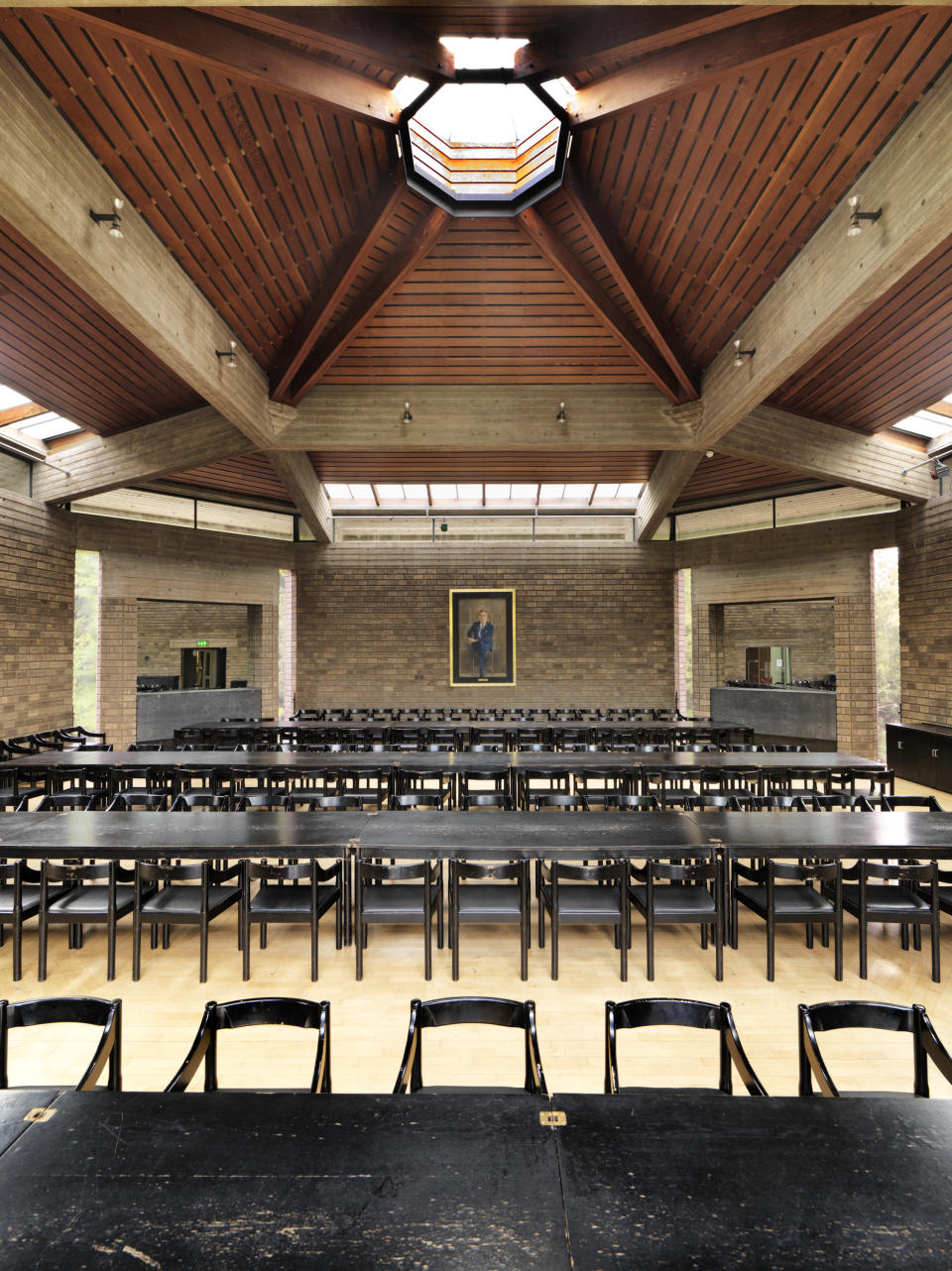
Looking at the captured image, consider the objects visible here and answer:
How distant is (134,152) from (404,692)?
1171 cm

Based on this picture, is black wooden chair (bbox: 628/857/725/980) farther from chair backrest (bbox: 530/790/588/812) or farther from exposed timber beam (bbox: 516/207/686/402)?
exposed timber beam (bbox: 516/207/686/402)

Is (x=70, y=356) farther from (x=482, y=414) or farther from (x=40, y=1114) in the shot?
(x=40, y=1114)

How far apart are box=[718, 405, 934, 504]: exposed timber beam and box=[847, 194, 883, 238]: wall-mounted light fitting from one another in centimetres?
427

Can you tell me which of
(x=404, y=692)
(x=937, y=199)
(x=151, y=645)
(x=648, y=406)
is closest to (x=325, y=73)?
(x=937, y=199)

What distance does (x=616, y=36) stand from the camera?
5031 millimetres

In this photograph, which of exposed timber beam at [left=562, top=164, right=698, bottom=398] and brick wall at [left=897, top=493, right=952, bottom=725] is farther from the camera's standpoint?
brick wall at [left=897, top=493, right=952, bottom=725]

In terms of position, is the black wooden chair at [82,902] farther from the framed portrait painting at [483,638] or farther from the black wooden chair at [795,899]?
the framed portrait painting at [483,638]

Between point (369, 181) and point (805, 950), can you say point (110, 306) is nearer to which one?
point (369, 181)

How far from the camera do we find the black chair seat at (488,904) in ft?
15.1

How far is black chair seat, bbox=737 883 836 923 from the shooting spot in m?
4.62

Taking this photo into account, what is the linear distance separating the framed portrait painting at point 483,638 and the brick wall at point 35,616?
756cm

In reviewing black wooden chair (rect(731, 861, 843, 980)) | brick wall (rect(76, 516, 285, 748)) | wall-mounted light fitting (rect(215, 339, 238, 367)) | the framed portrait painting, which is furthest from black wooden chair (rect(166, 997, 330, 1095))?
the framed portrait painting

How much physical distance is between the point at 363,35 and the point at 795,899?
22.1ft

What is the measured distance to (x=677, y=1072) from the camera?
3.52 metres
